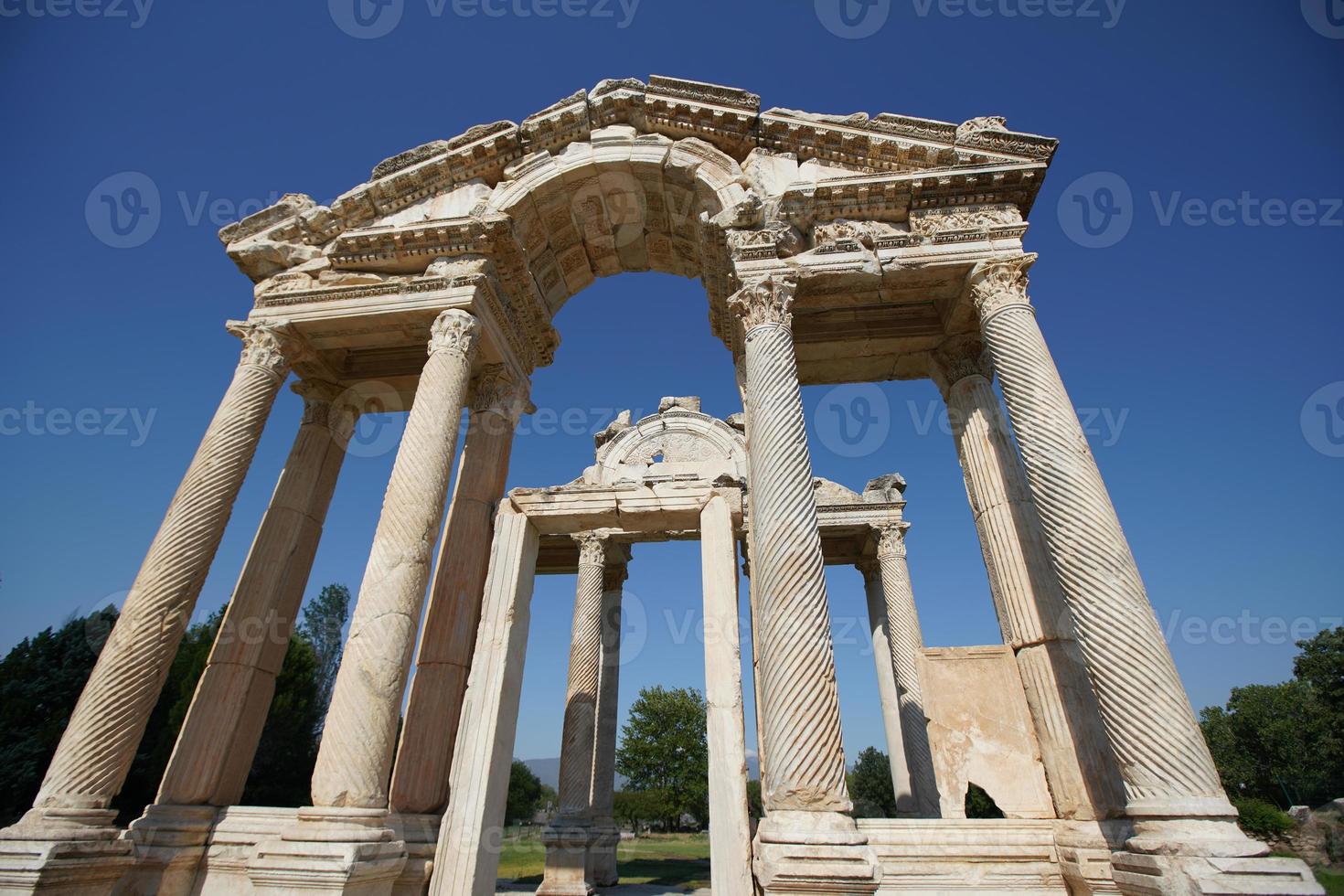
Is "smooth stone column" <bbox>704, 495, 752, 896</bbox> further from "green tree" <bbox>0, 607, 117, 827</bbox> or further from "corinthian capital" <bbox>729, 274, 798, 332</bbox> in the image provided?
"green tree" <bbox>0, 607, 117, 827</bbox>

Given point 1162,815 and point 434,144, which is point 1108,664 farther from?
point 434,144

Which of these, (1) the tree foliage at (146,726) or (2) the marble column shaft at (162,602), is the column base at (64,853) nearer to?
(2) the marble column shaft at (162,602)

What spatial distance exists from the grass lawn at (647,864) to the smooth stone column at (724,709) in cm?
1060

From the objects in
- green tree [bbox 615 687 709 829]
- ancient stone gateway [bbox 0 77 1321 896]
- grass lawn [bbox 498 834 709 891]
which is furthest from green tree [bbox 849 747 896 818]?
ancient stone gateway [bbox 0 77 1321 896]

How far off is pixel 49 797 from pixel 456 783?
457 cm

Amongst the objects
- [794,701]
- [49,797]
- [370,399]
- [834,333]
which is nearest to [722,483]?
[794,701]

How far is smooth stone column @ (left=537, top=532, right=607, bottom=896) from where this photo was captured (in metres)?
12.8

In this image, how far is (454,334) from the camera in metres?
9.98

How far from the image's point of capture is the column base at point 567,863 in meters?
12.4

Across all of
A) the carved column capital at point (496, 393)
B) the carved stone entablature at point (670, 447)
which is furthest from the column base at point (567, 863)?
the carved column capital at point (496, 393)

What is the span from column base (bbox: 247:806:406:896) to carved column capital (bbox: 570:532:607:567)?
9.32m

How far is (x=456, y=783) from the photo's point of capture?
25.4 feet

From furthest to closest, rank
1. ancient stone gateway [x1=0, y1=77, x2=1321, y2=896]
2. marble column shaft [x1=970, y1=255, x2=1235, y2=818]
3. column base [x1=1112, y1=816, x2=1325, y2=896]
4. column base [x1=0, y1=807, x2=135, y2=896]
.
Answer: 1. ancient stone gateway [x1=0, y1=77, x2=1321, y2=896]
2. column base [x1=0, y1=807, x2=135, y2=896]
3. marble column shaft [x1=970, y1=255, x2=1235, y2=818]
4. column base [x1=1112, y1=816, x2=1325, y2=896]

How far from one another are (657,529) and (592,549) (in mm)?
6491
